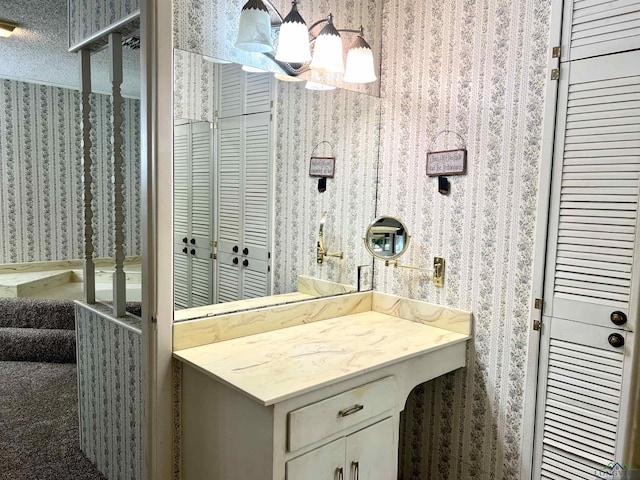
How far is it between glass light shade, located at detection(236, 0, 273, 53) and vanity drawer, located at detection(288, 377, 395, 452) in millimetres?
1330

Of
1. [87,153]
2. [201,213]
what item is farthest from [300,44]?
[87,153]

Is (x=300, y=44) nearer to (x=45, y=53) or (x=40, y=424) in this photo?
(x=40, y=424)

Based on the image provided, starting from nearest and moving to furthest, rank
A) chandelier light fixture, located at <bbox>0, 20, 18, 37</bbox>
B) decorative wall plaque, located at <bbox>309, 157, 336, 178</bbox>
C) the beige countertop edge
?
the beige countertop edge → decorative wall plaque, located at <bbox>309, 157, 336, 178</bbox> → chandelier light fixture, located at <bbox>0, 20, 18, 37</bbox>

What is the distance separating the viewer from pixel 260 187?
6.91 feet

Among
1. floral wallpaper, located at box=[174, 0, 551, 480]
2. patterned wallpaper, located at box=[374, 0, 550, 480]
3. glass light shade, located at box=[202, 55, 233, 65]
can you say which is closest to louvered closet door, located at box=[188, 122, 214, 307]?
glass light shade, located at box=[202, 55, 233, 65]

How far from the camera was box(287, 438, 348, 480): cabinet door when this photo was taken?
1453mm

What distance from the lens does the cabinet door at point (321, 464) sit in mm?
1453

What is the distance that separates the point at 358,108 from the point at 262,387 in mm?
1454

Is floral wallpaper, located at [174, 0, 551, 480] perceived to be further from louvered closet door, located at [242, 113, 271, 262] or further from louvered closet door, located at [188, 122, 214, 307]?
louvered closet door, located at [188, 122, 214, 307]

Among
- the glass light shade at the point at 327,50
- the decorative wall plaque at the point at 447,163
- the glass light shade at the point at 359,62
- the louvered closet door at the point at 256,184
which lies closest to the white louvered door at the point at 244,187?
the louvered closet door at the point at 256,184

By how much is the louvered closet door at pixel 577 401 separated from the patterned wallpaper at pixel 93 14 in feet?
6.53

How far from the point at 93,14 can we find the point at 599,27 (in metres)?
2.07

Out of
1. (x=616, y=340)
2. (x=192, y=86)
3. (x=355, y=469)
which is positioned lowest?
(x=355, y=469)

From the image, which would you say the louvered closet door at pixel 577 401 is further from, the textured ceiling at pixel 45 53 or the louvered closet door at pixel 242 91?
the textured ceiling at pixel 45 53
